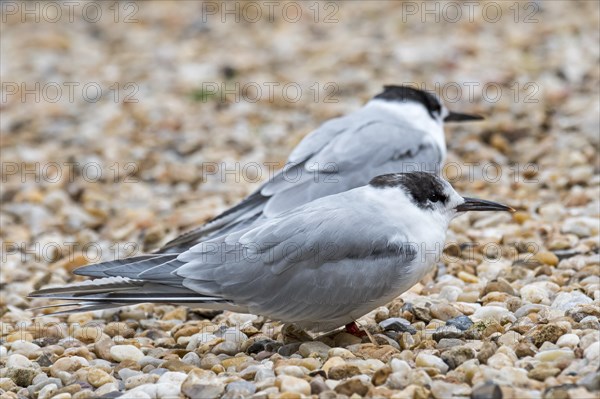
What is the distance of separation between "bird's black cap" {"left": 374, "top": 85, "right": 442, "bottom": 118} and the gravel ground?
55cm

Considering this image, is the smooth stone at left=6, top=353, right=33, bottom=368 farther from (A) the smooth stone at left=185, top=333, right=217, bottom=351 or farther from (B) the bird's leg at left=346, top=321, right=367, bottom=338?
(B) the bird's leg at left=346, top=321, right=367, bottom=338

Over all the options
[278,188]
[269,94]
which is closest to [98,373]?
[278,188]

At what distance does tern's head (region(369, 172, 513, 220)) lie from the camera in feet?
12.4

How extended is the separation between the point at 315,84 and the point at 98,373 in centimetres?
453

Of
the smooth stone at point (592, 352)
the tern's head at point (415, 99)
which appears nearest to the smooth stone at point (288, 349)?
the smooth stone at point (592, 352)

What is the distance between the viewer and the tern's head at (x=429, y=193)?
3791 millimetres

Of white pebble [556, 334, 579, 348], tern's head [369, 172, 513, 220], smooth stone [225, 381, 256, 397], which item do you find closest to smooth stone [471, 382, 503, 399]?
white pebble [556, 334, 579, 348]

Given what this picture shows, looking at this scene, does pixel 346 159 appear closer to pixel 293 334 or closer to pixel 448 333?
pixel 293 334

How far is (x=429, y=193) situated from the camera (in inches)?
150

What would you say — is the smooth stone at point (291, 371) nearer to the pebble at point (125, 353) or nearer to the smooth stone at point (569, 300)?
the pebble at point (125, 353)

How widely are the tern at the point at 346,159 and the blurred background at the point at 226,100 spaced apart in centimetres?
64

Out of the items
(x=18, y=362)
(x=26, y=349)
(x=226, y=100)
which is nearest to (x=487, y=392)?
(x=18, y=362)

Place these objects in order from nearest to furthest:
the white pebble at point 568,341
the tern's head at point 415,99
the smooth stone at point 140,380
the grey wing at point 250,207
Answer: the white pebble at point 568,341 → the smooth stone at point 140,380 → the grey wing at point 250,207 → the tern's head at point 415,99

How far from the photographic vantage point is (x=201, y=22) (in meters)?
9.27
